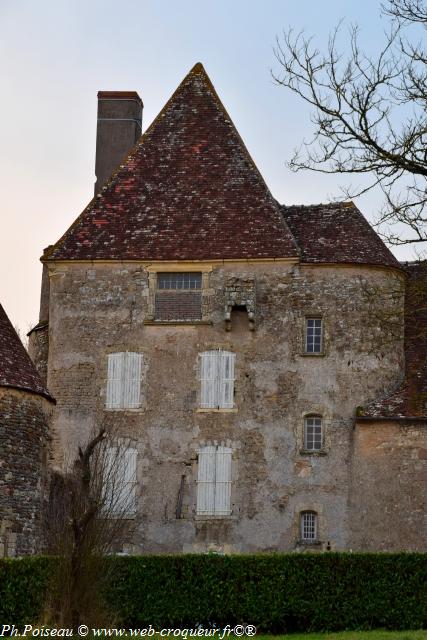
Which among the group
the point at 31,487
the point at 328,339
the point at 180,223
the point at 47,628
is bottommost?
the point at 47,628

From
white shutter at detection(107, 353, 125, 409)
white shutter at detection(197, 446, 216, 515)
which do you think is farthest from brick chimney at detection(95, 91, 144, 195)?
white shutter at detection(197, 446, 216, 515)

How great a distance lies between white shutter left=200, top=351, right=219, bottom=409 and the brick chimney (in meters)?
7.23

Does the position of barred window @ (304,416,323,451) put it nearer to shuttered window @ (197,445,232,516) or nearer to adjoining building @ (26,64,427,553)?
adjoining building @ (26,64,427,553)

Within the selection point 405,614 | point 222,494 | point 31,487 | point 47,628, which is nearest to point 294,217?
point 222,494

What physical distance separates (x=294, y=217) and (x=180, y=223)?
330cm

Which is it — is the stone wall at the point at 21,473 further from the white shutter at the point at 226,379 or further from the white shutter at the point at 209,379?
the white shutter at the point at 226,379

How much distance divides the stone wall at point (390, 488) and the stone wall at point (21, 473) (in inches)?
310

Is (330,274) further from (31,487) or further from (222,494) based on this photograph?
(31,487)

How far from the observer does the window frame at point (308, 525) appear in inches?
1394

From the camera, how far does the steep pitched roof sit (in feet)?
124

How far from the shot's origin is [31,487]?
105 feet

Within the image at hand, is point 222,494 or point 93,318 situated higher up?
point 93,318

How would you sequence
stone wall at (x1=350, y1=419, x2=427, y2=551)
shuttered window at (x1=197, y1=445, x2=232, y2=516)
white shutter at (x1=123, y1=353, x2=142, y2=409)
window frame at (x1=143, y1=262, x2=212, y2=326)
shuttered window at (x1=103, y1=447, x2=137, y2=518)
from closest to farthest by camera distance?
stone wall at (x1=350, y1=419, x2=427, y2=551), shuttered window at (x1=103, y1=447, x2=137, y2=518), shuttered window at (x1=197, y1=445, x2=232, y2=516), white shutter at (x1=123, y1=353, x2=142, y2=409), window frame at (x1=143, y1=262, x2=212, y2=326)

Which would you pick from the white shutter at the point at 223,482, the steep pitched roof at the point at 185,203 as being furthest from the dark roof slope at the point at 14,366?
the white shutter at the point at 223,482
